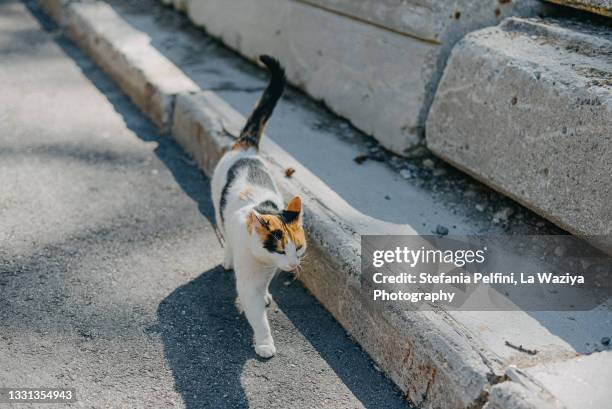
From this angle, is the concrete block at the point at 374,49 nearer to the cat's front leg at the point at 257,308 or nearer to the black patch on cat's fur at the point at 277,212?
the black patch on cat's fur at the point at 277,212

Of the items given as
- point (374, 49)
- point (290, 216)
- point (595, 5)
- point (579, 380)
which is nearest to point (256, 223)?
point (290, 216)

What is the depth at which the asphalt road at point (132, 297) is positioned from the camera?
74.8 inches

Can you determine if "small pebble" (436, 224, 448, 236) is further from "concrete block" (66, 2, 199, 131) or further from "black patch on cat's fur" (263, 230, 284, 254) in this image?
"concrete block" (66, 2, 199, 131)

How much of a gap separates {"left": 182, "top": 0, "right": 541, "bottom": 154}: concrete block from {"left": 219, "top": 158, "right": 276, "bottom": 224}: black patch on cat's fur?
0.79 metres

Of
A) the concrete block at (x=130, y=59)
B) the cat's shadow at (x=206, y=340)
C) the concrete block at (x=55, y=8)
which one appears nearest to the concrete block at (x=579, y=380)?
the cat's shadow at (x=206, y=340)

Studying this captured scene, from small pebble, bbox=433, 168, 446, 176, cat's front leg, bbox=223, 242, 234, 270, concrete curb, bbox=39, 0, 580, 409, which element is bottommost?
cat's front leg, bbox=223, 242, 234, 270

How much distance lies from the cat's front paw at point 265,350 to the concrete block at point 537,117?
1.06 meters

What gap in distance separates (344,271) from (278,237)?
1.15ft

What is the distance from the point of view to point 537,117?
224 centimetres

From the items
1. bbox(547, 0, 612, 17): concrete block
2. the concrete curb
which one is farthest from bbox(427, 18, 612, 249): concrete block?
the concrete curb

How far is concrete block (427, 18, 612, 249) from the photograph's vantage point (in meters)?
2.06

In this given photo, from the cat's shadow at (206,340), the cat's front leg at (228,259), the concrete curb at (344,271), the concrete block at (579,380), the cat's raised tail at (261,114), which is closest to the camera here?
the concrete block at (579,380)

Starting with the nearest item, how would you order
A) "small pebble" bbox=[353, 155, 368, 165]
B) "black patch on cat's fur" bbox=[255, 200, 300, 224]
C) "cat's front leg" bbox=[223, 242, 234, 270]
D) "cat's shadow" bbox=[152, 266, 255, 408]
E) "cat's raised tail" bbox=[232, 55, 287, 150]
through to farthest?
"cat's shadow" bbox=[152, 266, 255, 408] < "black patch on cat's fur" bbox=[255, 200, 300, 224] < "cat's front leg" bbox=[223, 242, 234, 270] < "cat's raised tail" bbox=[232, 55, 287, 150] < "small pebble" bbox=[353, 155, 368, 165]

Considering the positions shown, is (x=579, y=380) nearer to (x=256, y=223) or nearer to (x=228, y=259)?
(x=256, y=223)
